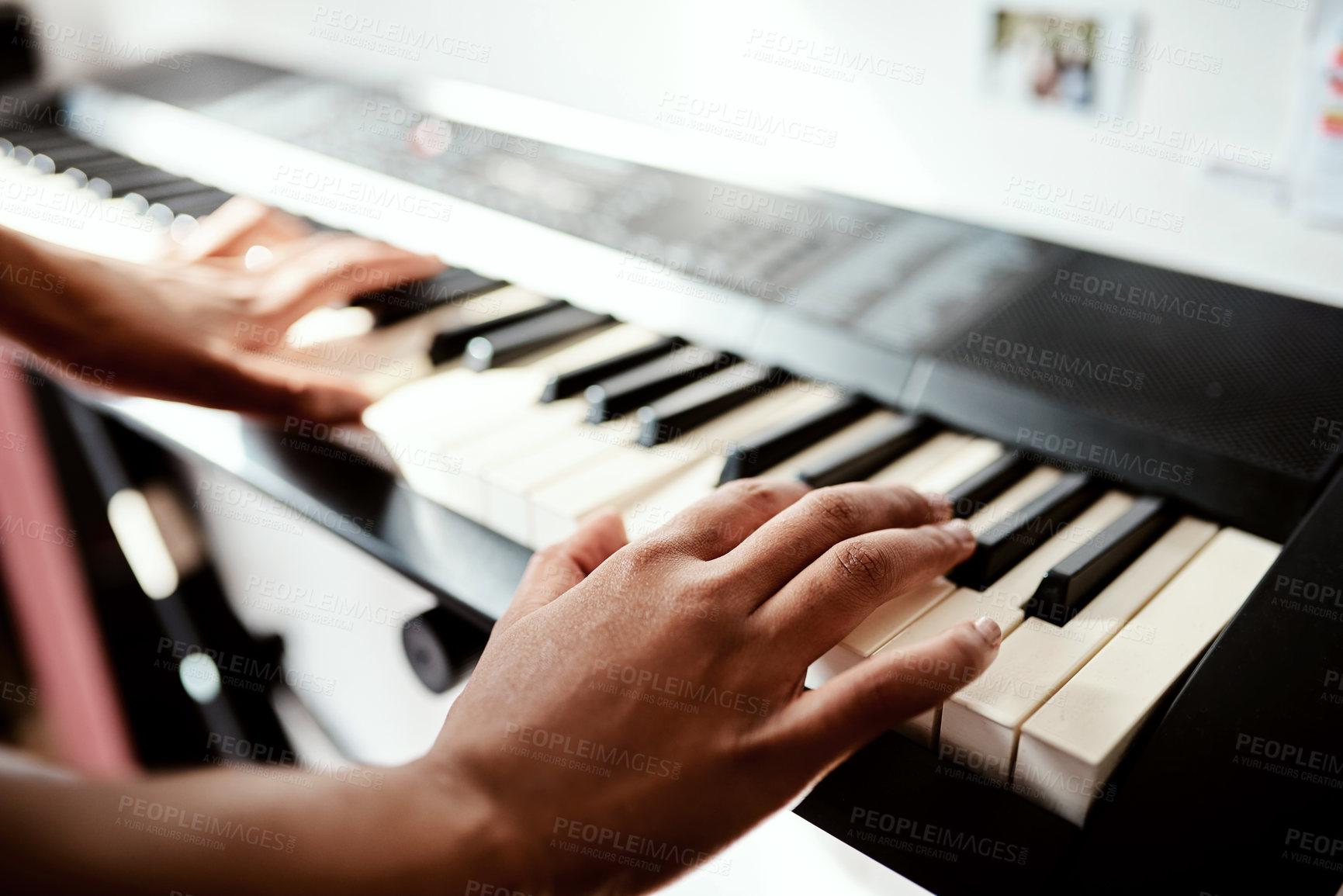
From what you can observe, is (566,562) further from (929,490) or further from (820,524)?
(929,490)

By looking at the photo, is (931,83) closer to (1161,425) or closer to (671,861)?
(1161,425)

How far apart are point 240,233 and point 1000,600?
1059mm

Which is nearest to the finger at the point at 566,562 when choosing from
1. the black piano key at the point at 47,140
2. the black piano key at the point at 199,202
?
the black piano key at the point at 199,202

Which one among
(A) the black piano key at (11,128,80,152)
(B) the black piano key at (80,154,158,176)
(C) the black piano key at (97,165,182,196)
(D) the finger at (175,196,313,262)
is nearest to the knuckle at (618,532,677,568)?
(D) the finger at (175,196,313,262)

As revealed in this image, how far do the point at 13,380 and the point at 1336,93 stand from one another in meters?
1.99

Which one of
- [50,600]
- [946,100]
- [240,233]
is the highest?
[946,100]

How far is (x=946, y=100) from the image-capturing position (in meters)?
1.10

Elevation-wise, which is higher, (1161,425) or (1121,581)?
(1161,425)

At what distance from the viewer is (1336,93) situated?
875 mm

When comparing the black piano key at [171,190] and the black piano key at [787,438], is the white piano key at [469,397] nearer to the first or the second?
the black piano key at [787,438]

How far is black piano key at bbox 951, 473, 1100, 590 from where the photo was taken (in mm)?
688

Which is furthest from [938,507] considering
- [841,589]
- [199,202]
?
[199,202]

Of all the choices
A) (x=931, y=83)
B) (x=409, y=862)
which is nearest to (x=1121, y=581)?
(x=409, y=862)

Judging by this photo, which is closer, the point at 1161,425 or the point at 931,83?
the point at 1161,425
